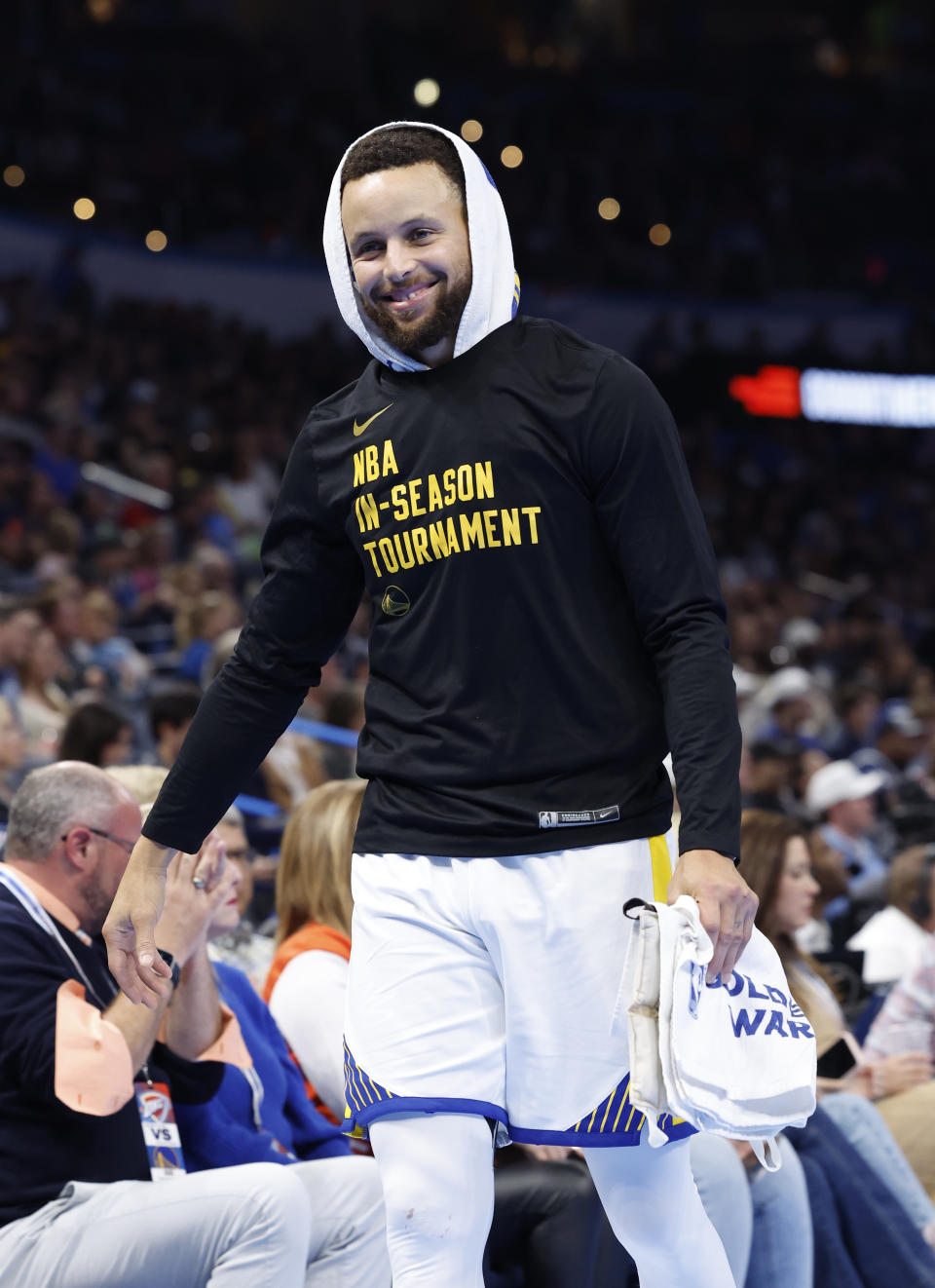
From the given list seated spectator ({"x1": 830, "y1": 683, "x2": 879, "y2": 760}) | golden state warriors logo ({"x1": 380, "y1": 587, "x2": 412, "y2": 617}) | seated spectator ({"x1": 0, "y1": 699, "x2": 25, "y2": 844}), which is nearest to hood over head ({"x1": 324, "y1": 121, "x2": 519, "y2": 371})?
golden state warriors logo ({"x1": 380, "y1": 587, "x2": 412, "y2": 617})

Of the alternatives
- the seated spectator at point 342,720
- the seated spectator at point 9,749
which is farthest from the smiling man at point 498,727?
the seated spectator at point 342,720

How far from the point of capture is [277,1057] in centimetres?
312

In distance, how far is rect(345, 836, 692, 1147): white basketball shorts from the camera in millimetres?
1909

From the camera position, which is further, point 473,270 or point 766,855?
point 766,855

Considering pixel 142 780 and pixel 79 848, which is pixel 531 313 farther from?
pixel 79 848

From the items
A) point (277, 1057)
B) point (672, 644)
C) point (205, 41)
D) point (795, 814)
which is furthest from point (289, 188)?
point (672, 644)

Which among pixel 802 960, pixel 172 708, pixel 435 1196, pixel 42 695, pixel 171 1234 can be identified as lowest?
pixel 171 1234

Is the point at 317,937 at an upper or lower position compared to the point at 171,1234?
upper

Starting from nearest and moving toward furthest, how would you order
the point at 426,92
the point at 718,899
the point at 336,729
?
the point at 718,899 < the point at 336,729 < the point at 426,92

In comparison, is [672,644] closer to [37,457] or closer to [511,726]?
[511,726]

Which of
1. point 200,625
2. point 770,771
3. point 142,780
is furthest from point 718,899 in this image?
point 200,625

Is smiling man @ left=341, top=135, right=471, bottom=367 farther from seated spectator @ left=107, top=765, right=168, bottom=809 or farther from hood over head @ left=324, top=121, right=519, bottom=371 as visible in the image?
seated spectator @ left=107, top=765, right=168, bottom=809

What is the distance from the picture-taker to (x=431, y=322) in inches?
80.3

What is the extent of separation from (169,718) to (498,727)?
3.71 m
